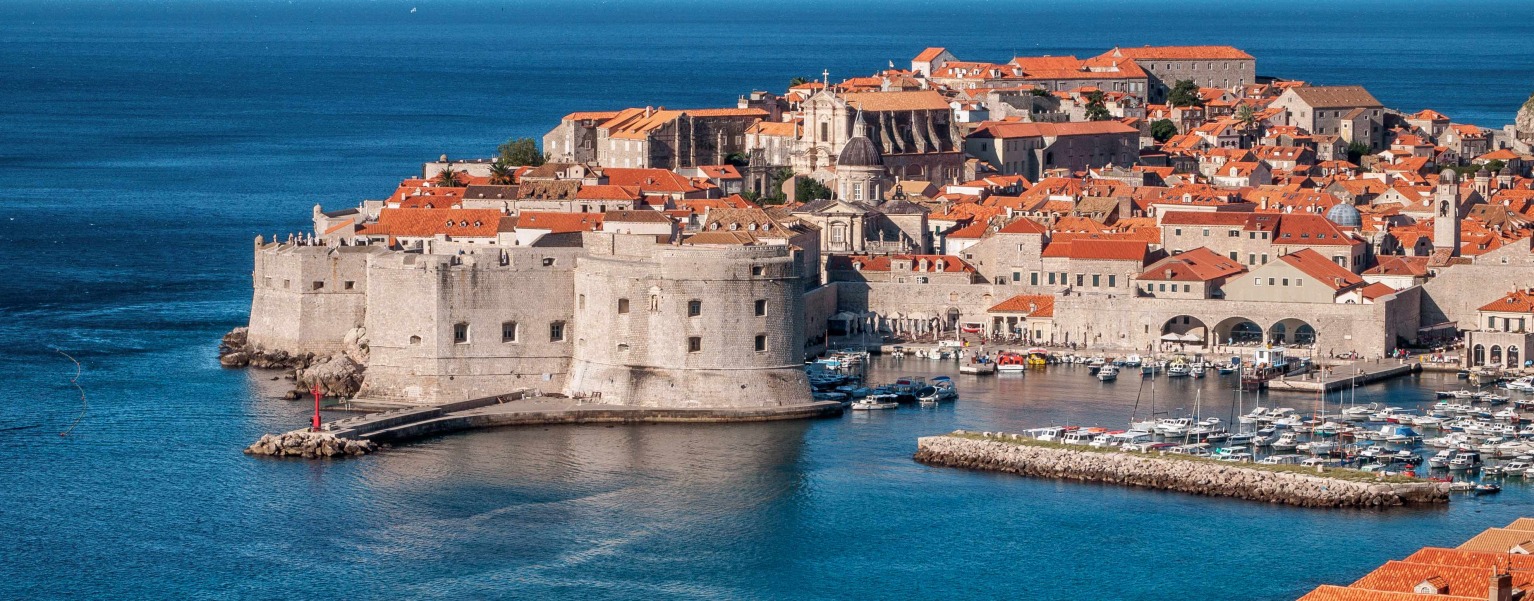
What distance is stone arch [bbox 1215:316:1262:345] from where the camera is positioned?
56.2 metres

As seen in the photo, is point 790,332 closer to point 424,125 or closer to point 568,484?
point 568,484

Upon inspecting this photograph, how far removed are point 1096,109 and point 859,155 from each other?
24924mm

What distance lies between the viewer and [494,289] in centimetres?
4953

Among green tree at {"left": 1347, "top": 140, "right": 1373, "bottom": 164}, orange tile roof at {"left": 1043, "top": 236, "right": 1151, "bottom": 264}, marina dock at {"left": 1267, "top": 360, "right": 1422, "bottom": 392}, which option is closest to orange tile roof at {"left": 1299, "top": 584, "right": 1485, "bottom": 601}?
marina dock at {"left": 1267, "top": 360, "right": 1422, "bottom": 392}

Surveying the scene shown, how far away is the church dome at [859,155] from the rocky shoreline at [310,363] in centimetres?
1932

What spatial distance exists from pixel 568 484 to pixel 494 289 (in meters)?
7.31

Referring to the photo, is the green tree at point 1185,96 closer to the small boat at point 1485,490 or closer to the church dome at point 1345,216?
the church dome at point 1345,216

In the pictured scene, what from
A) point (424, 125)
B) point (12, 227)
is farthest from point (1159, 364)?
point (424, 125)

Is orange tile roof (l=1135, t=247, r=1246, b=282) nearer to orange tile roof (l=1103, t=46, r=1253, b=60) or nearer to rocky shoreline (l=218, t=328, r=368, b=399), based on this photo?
rocky shoreline (l=218, t=328, r=368, b=399)

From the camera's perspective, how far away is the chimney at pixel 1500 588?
91.0 ft

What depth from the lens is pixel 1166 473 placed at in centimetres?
4259

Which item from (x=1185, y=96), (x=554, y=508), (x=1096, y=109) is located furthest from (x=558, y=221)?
(x=1185, y=96)

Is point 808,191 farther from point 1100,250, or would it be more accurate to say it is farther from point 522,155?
point 1100,250

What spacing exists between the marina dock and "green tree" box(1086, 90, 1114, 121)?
3976 cm
